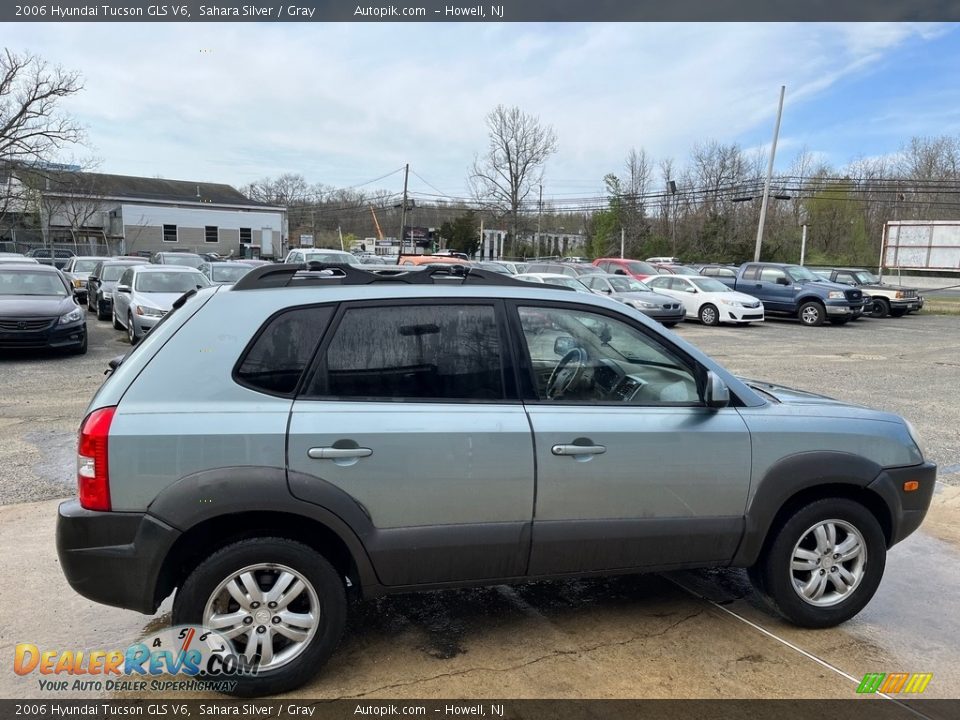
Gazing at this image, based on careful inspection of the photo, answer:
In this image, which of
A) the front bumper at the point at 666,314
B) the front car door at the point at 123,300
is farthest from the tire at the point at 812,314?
the front car door at the point at 123,300

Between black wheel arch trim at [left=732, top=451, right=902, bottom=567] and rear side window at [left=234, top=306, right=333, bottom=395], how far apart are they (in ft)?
7.44

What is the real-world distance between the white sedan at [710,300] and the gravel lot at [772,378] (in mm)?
509

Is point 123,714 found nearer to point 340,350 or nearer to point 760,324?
point 340,350

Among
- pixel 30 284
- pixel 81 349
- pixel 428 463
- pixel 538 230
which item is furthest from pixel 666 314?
pixel 538 230

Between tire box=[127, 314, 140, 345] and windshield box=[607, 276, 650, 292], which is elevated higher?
windshield box=[607, 276, 650, 292]

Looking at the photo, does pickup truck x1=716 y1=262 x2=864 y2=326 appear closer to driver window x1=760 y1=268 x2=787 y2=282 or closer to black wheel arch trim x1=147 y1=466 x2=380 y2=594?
driver window x1=760 y1=268 x2=787 y2=282

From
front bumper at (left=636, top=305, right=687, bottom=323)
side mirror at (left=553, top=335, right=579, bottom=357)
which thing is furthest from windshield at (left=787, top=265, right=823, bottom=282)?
side mirror at (left=553, top=335, right=579, bottom=357)

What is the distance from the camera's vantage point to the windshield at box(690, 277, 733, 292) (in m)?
21.7

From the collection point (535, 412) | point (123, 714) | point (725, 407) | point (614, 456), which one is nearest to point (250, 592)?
point (123, 714)

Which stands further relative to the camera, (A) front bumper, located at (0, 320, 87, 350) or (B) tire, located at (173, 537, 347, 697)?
(A) front bumper, located at (0, 320, 87, 350)

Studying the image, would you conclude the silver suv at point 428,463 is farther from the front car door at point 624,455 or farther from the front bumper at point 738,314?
the front bumper at point 738,314

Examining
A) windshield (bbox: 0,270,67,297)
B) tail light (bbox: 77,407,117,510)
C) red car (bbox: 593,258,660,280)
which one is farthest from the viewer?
red car (bbox: 593,258,660,280)

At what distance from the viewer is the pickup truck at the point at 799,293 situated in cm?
2119

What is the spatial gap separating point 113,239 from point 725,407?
209ft
